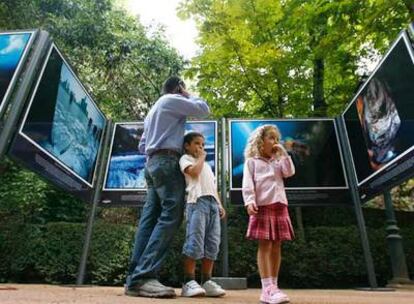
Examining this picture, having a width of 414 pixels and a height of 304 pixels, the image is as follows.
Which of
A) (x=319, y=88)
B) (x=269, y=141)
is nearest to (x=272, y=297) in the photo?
(x=269, y=141)

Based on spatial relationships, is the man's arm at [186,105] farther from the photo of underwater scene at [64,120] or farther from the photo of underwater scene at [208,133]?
the photo of underwater scene at [208,133]

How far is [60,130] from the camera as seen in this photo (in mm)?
4668

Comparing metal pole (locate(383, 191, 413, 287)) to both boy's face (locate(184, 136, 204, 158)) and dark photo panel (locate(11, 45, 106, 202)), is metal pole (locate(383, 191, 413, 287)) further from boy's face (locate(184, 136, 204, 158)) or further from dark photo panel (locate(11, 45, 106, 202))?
dark photo panel (locate(11, 45, 106, 202))

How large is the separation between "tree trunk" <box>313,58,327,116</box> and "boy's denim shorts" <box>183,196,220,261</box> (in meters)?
4.72

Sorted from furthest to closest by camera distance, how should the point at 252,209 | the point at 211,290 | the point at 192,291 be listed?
the point at 211,290, the point at 192,291, the point at 252,209

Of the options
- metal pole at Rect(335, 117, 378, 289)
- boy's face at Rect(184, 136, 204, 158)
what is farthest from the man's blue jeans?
metal pole at Rect(335, 117, 378, 289)

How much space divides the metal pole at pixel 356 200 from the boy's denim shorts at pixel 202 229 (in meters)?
2.50

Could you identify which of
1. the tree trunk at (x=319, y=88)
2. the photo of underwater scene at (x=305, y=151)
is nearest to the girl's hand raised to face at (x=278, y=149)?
the photo of underwater scene at (x=305, y=151)

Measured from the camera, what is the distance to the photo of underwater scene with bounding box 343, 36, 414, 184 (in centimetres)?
459

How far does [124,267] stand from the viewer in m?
7.31

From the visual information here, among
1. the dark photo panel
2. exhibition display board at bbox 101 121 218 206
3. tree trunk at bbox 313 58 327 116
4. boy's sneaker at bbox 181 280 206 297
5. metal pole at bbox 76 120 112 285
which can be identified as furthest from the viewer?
tree trunk at bbox 313 58 327 116

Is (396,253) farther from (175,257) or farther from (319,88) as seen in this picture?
(319,88)

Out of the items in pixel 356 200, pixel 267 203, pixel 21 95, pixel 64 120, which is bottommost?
pixel 267 203

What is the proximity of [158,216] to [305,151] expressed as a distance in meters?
3.03
